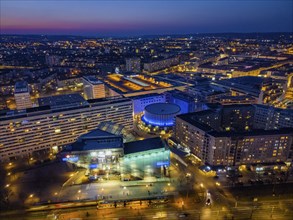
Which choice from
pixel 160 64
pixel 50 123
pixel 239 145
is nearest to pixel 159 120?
pixel 239 145

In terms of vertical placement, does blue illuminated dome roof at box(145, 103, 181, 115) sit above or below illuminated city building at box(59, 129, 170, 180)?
above

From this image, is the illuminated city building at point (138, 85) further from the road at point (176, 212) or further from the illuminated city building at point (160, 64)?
the road at point (176, 212)

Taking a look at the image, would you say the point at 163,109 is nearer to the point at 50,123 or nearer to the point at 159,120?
the point at 159,120

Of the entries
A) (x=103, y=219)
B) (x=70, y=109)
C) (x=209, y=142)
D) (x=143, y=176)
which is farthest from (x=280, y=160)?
(x=70, y=109)

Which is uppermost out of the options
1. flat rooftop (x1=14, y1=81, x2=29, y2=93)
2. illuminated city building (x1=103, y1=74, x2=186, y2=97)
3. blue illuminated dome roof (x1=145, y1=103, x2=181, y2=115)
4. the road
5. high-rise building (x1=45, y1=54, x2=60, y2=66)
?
high-rise building (x1=45, y1=54, x2=60, y2=66)

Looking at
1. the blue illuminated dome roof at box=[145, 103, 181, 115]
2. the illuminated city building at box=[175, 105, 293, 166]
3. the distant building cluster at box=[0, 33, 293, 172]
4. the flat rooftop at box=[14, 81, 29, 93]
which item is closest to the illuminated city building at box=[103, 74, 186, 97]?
the distant building cluster at box=[0, 33, 293, 172]

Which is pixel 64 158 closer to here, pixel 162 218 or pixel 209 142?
pixel 162 218

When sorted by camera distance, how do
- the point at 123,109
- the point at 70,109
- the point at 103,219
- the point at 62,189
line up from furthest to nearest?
the point at 123,109 < the point at 70,109 < the point at 62,189 < the point at 103,219

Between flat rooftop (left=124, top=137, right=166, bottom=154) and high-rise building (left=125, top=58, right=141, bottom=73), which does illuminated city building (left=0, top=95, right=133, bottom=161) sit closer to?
flat rooftop (left=124, top=137, right=166, bottom=154)

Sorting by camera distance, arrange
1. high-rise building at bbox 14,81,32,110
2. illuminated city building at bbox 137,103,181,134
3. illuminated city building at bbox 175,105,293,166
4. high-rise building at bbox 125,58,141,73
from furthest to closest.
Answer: high-rise building at bbox 125,58,141,73 → high-rise building at bbox 14,81,32,110 → illuminated city building at bbox 137,103,181,134 → illuminated city building at bbox 175,105,293,166
